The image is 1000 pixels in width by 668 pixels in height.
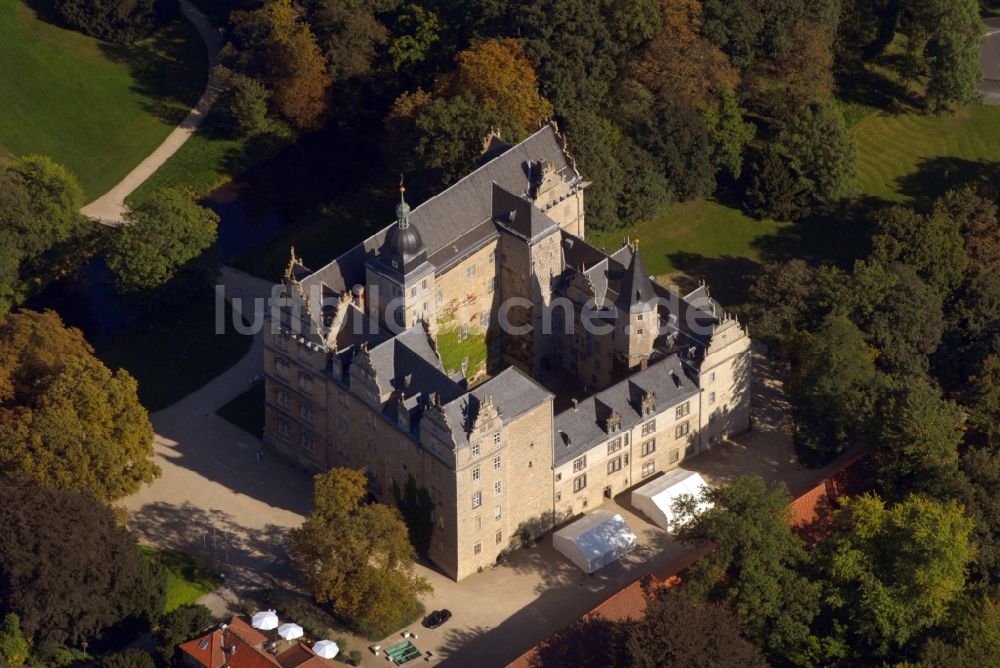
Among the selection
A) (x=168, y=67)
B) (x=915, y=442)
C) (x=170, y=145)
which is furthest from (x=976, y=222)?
(x=168, y=67)

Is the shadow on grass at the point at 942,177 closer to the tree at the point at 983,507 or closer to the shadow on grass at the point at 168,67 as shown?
the tree at the point at 983,507

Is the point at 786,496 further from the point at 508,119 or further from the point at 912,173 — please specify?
the point at 912,173

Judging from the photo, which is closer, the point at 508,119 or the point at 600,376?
the point at 600,376

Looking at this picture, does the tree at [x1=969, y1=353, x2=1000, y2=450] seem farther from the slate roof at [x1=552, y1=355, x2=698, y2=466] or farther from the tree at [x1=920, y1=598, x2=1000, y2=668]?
the slate roof at [x1=552, y1=355, x2=698, y2=466]

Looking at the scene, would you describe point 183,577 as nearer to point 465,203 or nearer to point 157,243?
point 157,243

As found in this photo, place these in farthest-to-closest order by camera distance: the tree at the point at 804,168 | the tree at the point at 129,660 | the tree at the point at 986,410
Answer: the tree at the point at 804,168 < the tree at the point at 986,410 < the tree at the point at 129,660

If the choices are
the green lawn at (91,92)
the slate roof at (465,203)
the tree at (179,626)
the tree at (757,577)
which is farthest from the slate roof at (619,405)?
the green lawn at (91,92)

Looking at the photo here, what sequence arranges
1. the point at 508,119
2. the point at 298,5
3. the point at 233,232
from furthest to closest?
the point at 298,5
the point at 233,232
the point at 508,119

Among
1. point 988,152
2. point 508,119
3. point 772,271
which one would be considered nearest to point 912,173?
point 988,152
